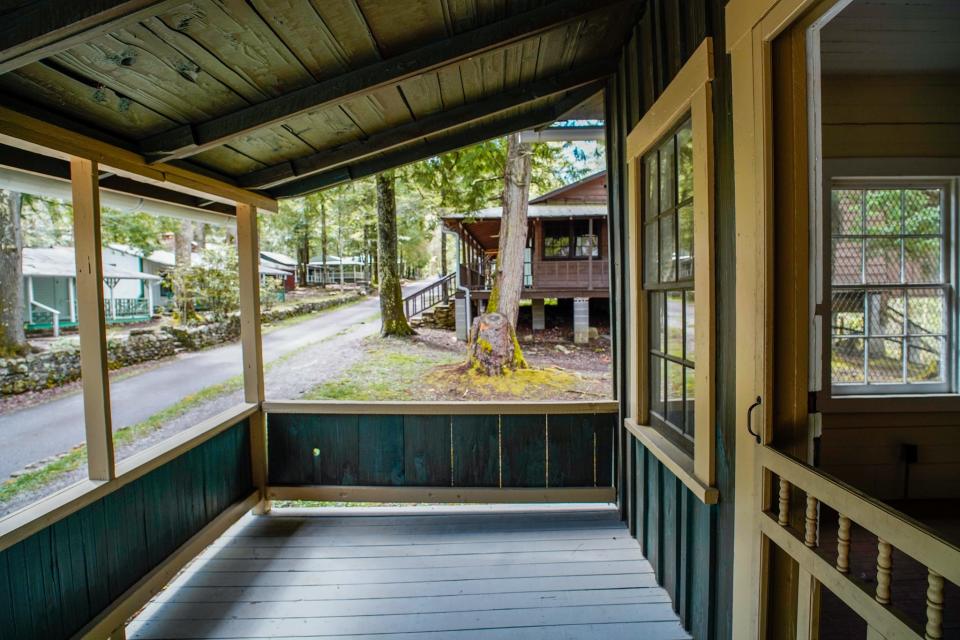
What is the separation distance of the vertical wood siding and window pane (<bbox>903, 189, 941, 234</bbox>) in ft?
5.68

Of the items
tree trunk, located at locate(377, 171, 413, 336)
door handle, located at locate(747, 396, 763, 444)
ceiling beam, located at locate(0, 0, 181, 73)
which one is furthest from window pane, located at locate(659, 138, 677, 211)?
tree trunk, located at locate(377, 171, 413, 336)

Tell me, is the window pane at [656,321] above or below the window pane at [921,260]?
below

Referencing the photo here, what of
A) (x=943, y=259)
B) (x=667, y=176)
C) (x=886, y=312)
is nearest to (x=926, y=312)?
(x=886, y=312)

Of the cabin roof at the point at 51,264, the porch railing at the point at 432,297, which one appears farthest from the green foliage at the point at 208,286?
the porch railing at the point at 432,297

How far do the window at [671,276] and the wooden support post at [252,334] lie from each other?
236 centimetres

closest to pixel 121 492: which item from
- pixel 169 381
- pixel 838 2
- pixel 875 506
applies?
pixel 875 506

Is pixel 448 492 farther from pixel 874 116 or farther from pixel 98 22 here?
pixel 874 116

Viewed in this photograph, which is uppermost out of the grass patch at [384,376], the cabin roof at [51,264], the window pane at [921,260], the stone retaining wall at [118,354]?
the cabin roof at [51,264]

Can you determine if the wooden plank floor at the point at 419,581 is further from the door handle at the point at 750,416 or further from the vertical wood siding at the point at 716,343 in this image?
the door handle at the point at 750,416

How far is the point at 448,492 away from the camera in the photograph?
3.08 m

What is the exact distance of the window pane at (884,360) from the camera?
2828 mm

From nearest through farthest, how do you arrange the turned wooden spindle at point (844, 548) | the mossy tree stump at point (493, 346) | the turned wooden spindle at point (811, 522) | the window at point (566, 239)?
the turned wooden spindle at point (844, 548) → the turned wooden spindle at point (811, 522) → the mossy tree stump at point (493, 346) → the window at point (566, 239)

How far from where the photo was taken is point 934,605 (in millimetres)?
885

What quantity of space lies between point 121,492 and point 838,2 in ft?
9.86
